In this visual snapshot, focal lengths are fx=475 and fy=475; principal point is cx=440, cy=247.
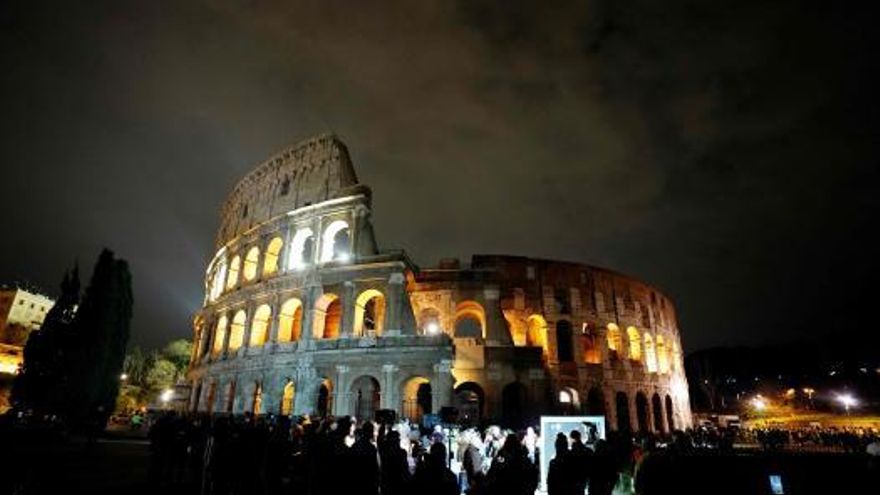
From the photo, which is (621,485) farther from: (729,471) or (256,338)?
(256,338)

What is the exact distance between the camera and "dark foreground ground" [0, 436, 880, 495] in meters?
6.10

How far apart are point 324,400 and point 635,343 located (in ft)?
75.2

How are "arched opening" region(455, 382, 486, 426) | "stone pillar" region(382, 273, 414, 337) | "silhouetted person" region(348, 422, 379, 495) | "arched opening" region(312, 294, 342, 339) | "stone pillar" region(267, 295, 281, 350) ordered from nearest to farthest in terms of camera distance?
1. "silhouetted person" region(348, 422, 379, 495)
2. "stone pillar" region(382, 273, 414, 337)
3. "arched opening" region(312, 294, 342, 339)
4. "arched opening" region(455, 382, 486, 426)
5. "stone pillar" region(267, 295, 281, 350)

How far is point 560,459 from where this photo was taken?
20.4ft

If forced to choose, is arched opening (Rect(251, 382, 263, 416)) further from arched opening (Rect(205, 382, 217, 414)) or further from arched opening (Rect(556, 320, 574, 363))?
arched opening (Rect(556, 320, 574, 363))

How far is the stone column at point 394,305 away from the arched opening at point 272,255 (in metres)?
10.3

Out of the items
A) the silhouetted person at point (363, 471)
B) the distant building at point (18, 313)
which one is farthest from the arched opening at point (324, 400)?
the distant building at point (18, 313)

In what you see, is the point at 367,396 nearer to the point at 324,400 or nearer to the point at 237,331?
the point at 324,400

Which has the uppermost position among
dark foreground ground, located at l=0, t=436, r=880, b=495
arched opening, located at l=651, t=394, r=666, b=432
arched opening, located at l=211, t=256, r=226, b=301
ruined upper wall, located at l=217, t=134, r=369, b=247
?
ruined upper wall, located at l=217, t=134, r=369, b=247

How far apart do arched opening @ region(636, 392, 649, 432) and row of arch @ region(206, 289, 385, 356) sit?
19747 millimetres

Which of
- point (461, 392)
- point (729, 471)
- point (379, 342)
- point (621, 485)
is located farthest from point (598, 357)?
point (729, 471)

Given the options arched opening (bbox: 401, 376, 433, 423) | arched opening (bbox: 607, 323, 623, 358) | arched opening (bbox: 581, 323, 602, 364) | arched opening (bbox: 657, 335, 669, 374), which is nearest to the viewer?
arched opening (bbox: 401, 376, 433, 423)

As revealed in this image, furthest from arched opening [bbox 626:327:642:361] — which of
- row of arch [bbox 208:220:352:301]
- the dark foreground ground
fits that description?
the dark foreground ground

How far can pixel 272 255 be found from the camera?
31.6 meters
